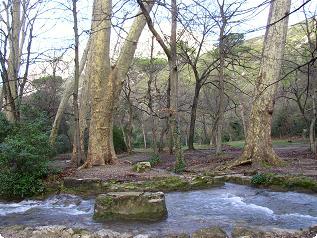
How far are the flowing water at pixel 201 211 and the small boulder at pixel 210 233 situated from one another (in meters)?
0.47

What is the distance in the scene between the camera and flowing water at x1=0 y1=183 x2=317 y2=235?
783 centimetres

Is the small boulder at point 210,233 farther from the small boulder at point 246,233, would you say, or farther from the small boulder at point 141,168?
the small boulder at point 141,168

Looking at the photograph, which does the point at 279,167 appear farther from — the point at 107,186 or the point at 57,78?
the point at 57,78

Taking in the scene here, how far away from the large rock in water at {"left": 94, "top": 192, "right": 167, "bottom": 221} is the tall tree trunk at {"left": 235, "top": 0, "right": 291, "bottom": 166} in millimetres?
5646

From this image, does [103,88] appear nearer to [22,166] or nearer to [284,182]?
[22,166]

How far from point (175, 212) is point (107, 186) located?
3273 millimetres

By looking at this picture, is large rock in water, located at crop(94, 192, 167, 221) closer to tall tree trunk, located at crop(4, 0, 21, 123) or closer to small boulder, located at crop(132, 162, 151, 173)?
small boulder, located at crop(132, 162, 151, 173)

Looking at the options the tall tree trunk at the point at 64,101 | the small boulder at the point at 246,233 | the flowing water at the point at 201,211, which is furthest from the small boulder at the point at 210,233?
the tall tree trunk at the point at 64,101

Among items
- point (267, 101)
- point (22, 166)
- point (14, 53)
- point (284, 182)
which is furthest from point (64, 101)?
point (284, 182)

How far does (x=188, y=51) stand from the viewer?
23.7m

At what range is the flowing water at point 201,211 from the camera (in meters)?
7.83

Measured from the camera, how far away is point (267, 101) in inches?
524

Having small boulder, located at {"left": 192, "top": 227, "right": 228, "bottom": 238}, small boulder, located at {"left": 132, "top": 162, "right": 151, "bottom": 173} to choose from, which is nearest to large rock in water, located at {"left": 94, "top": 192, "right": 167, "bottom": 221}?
small boulder, located at {"left": 192, "top": 227, "right": 228, "bottom": 238}

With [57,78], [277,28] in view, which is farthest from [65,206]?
[57,78]
